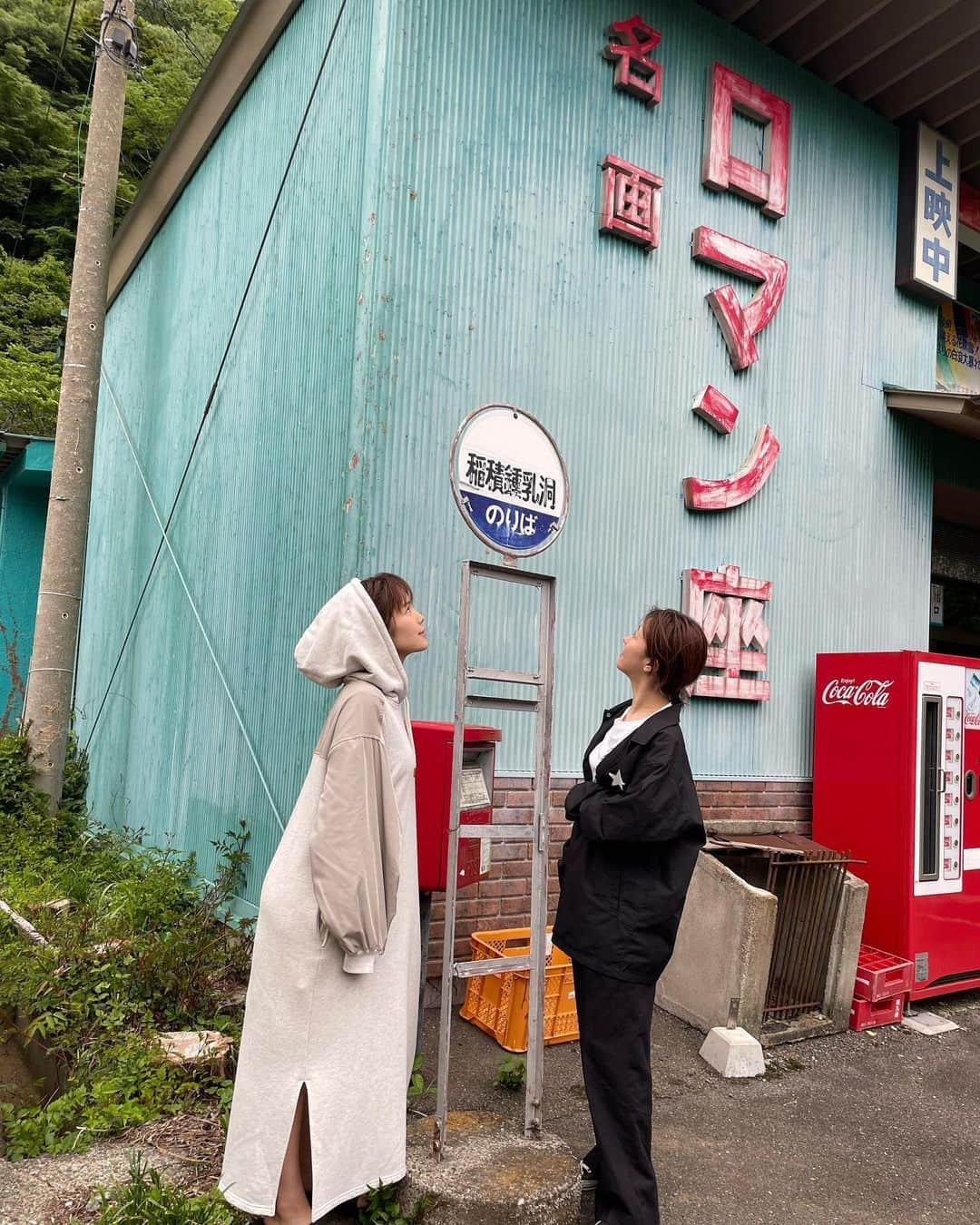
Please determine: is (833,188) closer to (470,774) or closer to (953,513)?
(953,513)

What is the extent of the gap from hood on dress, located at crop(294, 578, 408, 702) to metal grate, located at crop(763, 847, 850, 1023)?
3.13 meters


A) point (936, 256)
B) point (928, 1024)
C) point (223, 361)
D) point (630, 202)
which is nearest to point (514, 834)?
point (928, 1024)

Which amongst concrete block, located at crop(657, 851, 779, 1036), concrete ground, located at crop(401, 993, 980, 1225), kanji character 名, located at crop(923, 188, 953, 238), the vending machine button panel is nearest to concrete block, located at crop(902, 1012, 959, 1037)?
concrete ground, located at crop(401, 993, 980, 1225)

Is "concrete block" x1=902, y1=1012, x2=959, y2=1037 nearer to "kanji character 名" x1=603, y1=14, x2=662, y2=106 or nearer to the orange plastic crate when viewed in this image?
the orange plastic crate

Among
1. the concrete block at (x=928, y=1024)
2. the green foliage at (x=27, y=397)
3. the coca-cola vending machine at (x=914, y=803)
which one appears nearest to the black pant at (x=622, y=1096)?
the concrete block at (x=928, y=1024)

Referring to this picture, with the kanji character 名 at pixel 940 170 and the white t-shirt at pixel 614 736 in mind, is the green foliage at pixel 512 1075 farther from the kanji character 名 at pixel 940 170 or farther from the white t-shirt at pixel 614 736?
the kanji character 名 at pixel 940 170

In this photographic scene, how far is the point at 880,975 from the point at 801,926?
2.02ft

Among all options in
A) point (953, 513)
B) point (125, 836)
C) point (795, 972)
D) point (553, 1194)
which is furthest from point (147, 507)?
point (953, 513)

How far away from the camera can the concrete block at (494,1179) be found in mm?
2898

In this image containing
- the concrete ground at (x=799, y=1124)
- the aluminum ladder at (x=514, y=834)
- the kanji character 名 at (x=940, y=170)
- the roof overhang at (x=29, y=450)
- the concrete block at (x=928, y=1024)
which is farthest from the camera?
the roof overhang at (x=29, y=450)

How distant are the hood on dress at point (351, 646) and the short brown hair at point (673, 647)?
860mm

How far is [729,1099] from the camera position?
439 centimetres

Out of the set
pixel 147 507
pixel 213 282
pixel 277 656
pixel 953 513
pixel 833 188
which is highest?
pixel 833 188

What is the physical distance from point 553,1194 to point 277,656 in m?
3.35
